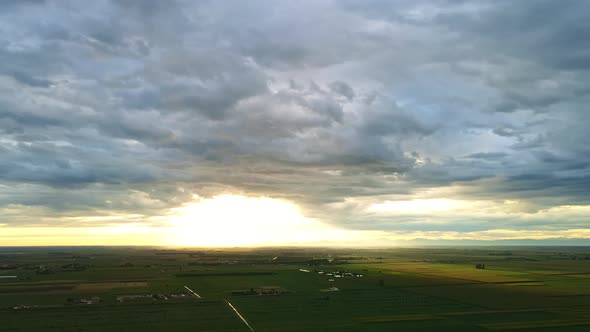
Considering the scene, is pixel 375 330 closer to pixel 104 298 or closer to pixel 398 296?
pixel 398 296

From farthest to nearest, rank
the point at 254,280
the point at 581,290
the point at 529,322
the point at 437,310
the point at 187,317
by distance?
the point at 254,280 → the point at 581,290 → the point at 437,310 → the point at 187,317 → the point at 529,322

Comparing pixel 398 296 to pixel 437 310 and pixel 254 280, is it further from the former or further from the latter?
pixel 254 280

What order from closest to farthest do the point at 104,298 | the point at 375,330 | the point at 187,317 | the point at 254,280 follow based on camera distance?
the point at 375,330
the point at 187,317
the point at 104,298
the point at 254,280

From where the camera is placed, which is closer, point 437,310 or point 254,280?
point 437,310

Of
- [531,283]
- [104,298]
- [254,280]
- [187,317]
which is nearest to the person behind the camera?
[187,317]

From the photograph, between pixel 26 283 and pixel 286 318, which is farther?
pixel 26 283

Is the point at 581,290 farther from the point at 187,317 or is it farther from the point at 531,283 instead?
the point at 187,317

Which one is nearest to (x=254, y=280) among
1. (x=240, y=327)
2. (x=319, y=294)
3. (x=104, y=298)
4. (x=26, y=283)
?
(x=319, y=294)

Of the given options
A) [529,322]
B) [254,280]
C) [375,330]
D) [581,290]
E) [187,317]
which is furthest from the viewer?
[254,280]

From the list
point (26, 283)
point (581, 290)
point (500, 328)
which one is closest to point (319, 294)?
point (500, 328)
